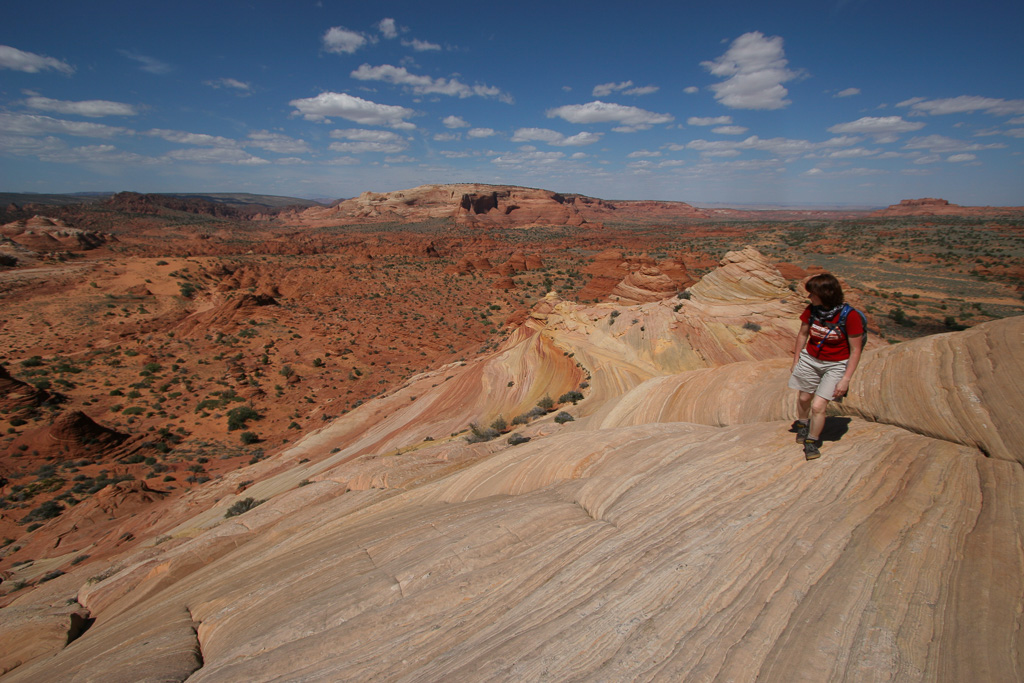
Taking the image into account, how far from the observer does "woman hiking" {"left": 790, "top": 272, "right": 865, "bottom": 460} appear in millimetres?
4219

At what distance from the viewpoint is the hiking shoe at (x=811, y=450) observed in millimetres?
4371

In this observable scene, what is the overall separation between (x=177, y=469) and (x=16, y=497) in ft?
12.4

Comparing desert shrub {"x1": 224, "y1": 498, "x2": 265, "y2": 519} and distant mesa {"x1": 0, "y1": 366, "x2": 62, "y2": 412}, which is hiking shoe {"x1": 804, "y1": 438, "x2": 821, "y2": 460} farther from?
distant mesa {"x1": 0, "y1": 366, "x2": 62, "y2": 412}

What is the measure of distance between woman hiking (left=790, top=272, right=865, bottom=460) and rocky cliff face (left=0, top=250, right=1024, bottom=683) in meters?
0.55

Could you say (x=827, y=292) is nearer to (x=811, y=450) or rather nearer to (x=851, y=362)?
(x=851, y=362)

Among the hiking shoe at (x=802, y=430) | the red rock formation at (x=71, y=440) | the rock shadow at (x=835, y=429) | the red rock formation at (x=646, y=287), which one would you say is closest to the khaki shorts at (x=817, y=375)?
the hiking shoe at (x=802, y=430)

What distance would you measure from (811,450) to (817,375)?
80 centimetres

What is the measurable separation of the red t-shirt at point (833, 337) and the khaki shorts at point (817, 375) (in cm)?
7

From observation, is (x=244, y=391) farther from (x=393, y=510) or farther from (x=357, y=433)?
(x=393, y=510)

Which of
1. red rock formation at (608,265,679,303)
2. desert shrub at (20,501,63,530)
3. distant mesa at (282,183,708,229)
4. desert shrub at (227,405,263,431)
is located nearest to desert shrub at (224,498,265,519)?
desert shrub at (20,501,63,530)

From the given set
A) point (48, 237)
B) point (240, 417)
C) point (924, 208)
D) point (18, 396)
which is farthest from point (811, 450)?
point (924, 208)

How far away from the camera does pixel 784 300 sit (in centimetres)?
1127

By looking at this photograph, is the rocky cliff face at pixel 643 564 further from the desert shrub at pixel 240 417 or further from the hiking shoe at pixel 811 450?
the desert shrub at pixel 240 417

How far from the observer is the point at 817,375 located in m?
4.52
